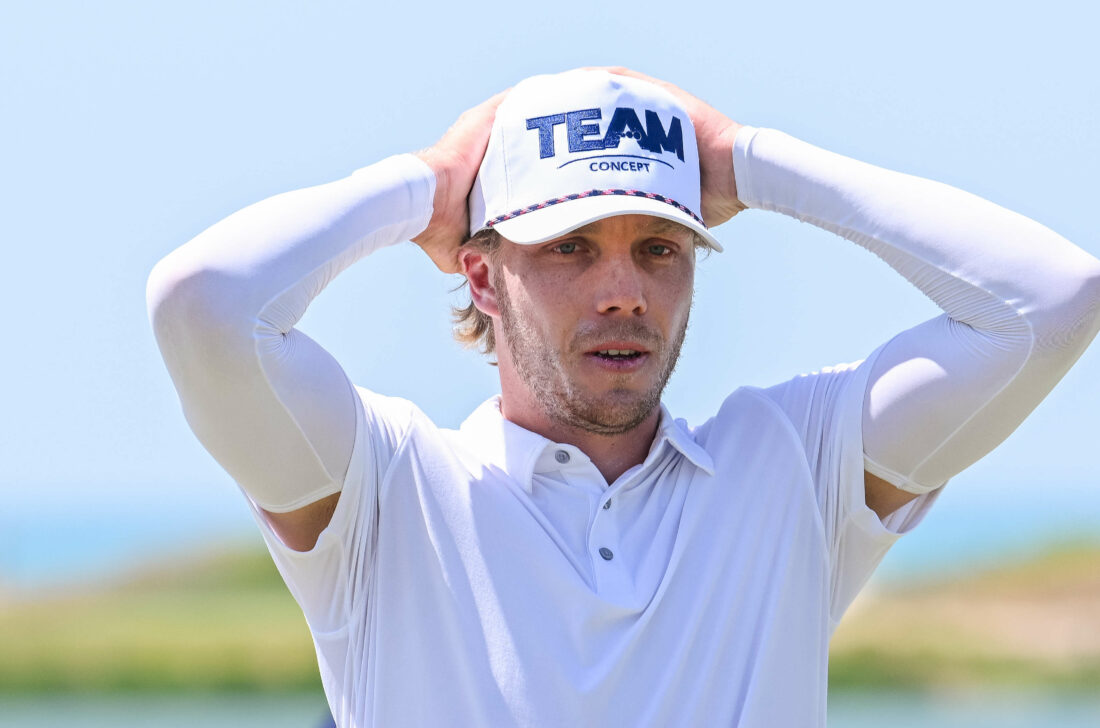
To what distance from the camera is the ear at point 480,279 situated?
7.86 feet

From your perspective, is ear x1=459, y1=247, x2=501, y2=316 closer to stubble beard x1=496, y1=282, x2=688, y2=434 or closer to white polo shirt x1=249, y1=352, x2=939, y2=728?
stubble beard x1=496, y1=282, x2=688, y2=434

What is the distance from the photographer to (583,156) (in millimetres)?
2244

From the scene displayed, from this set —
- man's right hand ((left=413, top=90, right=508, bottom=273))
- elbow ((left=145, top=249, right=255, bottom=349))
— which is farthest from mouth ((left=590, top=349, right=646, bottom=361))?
elbow ((left=145, top=249, right=255, bottom=349))

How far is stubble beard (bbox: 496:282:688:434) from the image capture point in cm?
217

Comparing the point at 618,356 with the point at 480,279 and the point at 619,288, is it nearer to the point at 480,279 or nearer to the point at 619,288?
the point at 619,288

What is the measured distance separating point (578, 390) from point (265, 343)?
0.52 meters

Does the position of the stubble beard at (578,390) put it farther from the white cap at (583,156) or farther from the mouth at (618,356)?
the white cap at (583,156)

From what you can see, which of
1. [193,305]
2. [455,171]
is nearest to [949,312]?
[455,171]

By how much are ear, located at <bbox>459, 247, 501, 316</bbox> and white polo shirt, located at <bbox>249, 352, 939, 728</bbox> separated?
24 cm

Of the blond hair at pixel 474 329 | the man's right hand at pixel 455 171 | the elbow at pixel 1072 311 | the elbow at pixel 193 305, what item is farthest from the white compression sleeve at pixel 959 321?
the elbow at pixel 193 305

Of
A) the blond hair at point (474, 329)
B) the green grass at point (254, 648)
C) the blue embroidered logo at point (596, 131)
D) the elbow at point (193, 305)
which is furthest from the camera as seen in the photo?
the green grass at point (254, 648)

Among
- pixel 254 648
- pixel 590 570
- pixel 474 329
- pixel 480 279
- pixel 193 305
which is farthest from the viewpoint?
pixel 254 648

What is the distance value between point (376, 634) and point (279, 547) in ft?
0.66

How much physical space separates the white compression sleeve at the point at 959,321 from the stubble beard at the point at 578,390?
0.35 m
